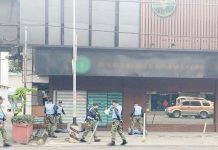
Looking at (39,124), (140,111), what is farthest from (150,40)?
(39,124)

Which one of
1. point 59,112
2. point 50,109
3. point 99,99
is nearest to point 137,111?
point 99,99

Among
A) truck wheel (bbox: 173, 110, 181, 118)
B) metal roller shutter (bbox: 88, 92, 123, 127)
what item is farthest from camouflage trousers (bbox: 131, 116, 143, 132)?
truck wheel (bbox: 173, 110, 181, 118)

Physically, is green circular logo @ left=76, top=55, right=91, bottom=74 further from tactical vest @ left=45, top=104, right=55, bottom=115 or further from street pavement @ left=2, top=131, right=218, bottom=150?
street pavement @ left=2, top=131, right=218, bottom=150

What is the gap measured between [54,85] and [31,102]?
1705 mm

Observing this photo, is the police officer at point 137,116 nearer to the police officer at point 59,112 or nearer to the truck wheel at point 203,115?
the police officer at point 59,112

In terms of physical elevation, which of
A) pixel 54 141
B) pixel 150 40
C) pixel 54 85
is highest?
pixel 150 40

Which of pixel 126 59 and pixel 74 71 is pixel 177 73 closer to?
pixel 126 59

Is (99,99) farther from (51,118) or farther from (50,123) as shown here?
(50,123)

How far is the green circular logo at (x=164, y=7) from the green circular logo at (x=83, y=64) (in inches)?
182

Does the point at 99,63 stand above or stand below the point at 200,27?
below

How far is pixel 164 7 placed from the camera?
2356 cm

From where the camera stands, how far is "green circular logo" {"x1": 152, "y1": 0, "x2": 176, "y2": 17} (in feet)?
77.0

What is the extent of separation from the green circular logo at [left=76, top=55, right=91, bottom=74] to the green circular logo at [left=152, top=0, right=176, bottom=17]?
461cm

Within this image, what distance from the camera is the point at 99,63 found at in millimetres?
22250
